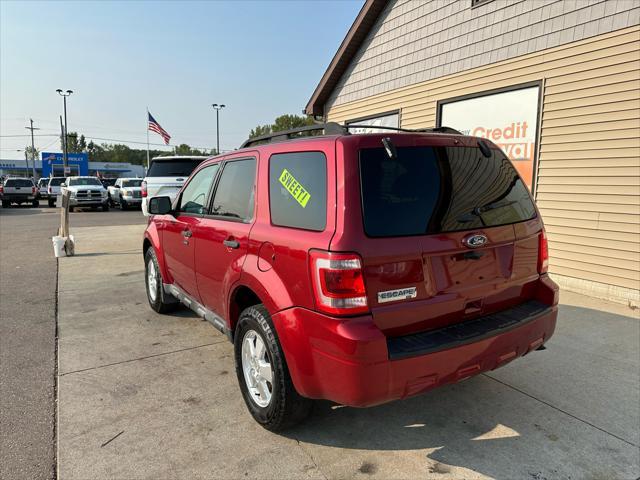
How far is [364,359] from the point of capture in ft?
7.24

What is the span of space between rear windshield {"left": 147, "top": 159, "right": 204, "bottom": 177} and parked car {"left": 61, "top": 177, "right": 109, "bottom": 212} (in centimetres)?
1235

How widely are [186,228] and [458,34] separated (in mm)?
6531

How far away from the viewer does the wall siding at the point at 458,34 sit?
6133mm

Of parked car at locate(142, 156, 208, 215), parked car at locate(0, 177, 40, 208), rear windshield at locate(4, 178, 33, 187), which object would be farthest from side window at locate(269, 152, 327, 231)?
rear windshield at locate(4, 178, 33, 187)

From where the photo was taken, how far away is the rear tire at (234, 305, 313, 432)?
8.78ft

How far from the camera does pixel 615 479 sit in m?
2.46

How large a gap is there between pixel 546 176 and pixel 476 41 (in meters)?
2.74

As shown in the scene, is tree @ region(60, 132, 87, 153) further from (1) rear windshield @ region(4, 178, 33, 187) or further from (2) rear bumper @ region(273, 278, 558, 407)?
(2) rear bumper @ region(273, 278, 558, 407)

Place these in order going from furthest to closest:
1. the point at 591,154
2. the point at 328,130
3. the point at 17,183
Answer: the point at 17,183
the point at 591,154
the point at 328,130

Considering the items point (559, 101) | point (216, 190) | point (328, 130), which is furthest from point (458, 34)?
point (328, 130)

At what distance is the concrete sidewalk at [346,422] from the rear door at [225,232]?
78cm

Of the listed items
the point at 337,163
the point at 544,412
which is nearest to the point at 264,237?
the point at 337,163

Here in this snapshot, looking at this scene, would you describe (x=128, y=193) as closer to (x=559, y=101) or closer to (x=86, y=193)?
(x=86, y=193)

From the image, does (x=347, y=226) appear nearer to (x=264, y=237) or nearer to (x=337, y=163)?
(x=337, y=163)
